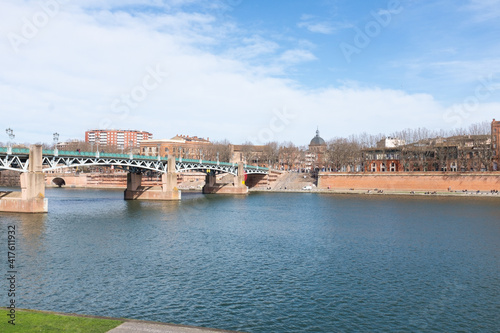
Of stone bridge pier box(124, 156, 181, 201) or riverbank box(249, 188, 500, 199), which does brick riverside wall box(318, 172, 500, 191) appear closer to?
riverbank box(249, 188, 500, 199)

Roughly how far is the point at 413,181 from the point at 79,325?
95.0 metres

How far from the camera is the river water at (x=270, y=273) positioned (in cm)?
1862

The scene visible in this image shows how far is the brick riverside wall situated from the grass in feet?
307

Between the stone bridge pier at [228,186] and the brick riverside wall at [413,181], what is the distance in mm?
20592

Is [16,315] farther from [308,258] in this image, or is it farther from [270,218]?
[270,218]

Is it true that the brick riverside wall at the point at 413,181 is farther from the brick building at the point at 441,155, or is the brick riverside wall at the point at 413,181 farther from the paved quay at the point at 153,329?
the paved quay at the point at 153,329

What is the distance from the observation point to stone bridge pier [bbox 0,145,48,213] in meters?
53.2

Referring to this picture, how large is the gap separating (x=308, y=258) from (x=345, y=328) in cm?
1228

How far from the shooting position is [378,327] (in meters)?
17.4

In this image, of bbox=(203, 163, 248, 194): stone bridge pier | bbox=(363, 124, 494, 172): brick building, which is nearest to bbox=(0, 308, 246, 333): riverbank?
bbox=(203, 163, 248, 194): stone bridge pier

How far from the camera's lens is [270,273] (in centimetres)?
2545

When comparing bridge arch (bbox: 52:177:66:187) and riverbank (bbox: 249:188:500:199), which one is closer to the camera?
riverbank (bbox: 249:188:500:199)

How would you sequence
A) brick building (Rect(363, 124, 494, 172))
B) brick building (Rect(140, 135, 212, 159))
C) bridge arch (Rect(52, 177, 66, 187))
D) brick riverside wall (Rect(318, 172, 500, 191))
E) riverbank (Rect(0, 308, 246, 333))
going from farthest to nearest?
brick building (Rect(140, 135, 212, 159)), bridge arch (Rect(52, 177, 66, 187)), brick building (Rect(363, 124, 494, 172)), brick riverside wall (Rect(318, 172, 500, 191)), riverbank (Rect(0, 308, 246, 333))

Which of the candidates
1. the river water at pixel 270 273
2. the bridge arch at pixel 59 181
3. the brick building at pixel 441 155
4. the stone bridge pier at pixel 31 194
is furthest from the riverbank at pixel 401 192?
the stone bridge pier at pixel 31 194
